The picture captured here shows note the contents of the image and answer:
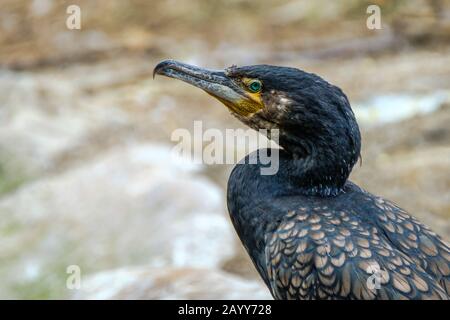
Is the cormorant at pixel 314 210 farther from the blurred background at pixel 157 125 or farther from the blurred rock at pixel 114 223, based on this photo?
the blurred rock at pixel 114 223

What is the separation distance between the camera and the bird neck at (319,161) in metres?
4.61

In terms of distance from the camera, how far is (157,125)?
33.3ft

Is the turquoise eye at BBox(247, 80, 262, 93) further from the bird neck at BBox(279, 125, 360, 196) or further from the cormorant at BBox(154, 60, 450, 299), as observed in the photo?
the bird neck at BBox(279, 125, 360, 196)

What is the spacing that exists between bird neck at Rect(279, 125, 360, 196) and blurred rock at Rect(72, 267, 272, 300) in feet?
4.37

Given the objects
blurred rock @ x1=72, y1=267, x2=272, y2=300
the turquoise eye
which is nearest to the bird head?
the turquoise eye

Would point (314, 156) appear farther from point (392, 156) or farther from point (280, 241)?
point (392, 156)

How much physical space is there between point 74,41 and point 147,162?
173 inches

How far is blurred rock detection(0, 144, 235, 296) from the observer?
7297mm

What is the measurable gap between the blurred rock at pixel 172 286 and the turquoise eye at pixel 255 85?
1.59 metres

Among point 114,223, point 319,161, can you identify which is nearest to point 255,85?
point 319,161

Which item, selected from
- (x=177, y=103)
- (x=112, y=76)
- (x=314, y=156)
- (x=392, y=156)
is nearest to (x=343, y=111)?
(x=314, y=156)

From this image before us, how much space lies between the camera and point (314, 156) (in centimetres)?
464

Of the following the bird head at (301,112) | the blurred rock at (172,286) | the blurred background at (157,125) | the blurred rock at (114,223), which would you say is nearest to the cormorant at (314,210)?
the bird head at (301,112)

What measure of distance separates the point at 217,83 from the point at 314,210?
0.89 metres
